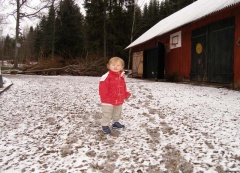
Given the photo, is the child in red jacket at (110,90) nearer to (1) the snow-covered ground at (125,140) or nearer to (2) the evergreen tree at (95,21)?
(1) the snow-covered ground at (125,140)

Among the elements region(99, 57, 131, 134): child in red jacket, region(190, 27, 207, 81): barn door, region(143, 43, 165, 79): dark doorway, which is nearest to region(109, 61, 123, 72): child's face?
region(99, 57, 131, 134): child in red jacket

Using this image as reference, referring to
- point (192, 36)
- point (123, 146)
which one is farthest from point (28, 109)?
point (192, 36)

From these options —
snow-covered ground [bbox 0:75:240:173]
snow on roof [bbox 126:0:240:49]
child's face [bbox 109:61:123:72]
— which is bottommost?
snow-covered ground [bbox 0:75:240:173]

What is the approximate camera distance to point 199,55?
1118cm

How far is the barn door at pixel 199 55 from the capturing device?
10.8 m

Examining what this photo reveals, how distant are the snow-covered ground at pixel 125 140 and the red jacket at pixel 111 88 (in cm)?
54

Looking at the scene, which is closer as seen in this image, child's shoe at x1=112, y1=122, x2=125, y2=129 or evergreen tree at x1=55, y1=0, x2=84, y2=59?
child's shoe at x1=112, y1=122, x2=125, y2=129

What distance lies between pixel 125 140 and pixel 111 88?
82 centimetres

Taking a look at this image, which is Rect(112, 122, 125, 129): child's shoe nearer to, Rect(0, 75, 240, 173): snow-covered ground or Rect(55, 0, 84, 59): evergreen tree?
Rect(0, 75, 240, 173): snow-covered ground

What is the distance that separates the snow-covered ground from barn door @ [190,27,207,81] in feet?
18.5

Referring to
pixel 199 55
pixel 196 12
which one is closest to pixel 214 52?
pixel 199 55

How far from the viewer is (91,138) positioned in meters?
3.39

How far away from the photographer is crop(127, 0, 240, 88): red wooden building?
29.0 feet

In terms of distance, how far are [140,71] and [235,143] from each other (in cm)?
→ 1604
